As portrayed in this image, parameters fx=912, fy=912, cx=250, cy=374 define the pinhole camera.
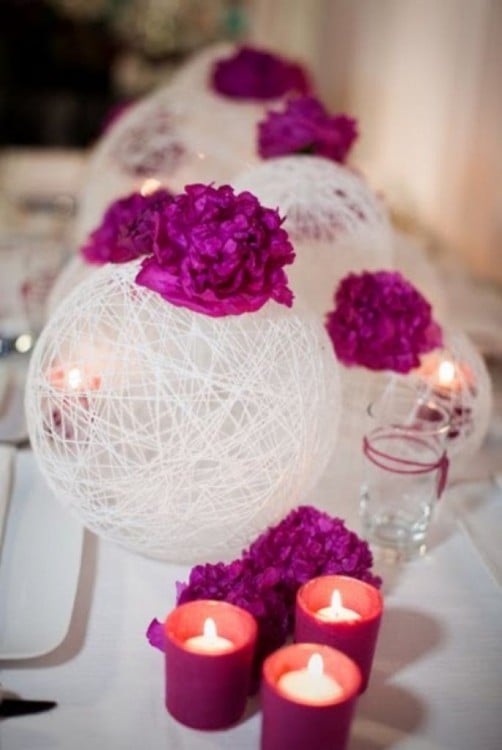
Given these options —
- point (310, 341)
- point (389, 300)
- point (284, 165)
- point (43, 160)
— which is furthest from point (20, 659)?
point (43, 160)

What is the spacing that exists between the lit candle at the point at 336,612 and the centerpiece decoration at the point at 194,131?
0.65m

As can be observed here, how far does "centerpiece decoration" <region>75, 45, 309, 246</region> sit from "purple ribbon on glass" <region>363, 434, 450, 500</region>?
48cm

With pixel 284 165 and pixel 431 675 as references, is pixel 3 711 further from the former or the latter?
pixel 284 165

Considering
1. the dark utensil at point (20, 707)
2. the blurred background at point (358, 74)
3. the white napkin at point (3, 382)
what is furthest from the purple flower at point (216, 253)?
the blurred background at point (358, 74)

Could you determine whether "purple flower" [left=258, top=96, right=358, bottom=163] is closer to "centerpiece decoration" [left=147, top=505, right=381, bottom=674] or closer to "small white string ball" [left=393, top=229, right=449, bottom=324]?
"small white string ball" [left=393, top=229, right=449, bottom=324]

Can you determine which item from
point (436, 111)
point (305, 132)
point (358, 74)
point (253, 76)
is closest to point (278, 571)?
point (305, 132)

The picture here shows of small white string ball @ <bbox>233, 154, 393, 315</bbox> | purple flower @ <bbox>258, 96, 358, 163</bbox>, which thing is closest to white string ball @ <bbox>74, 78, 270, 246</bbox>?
purple flower @ <bbox>258, 96, 358, 163</bbox>

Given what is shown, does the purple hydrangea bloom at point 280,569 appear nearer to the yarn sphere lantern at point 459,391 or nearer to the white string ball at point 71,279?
the yarn sphere lantern at point 459,391

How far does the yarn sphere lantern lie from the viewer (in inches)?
32.4

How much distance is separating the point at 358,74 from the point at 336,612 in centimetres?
203

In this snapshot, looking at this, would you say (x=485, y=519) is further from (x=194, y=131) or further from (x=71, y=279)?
(x=194, y=131)

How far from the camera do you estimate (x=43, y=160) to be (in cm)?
210

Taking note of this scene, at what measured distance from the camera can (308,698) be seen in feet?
1.66

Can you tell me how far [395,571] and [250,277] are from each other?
287 mm
